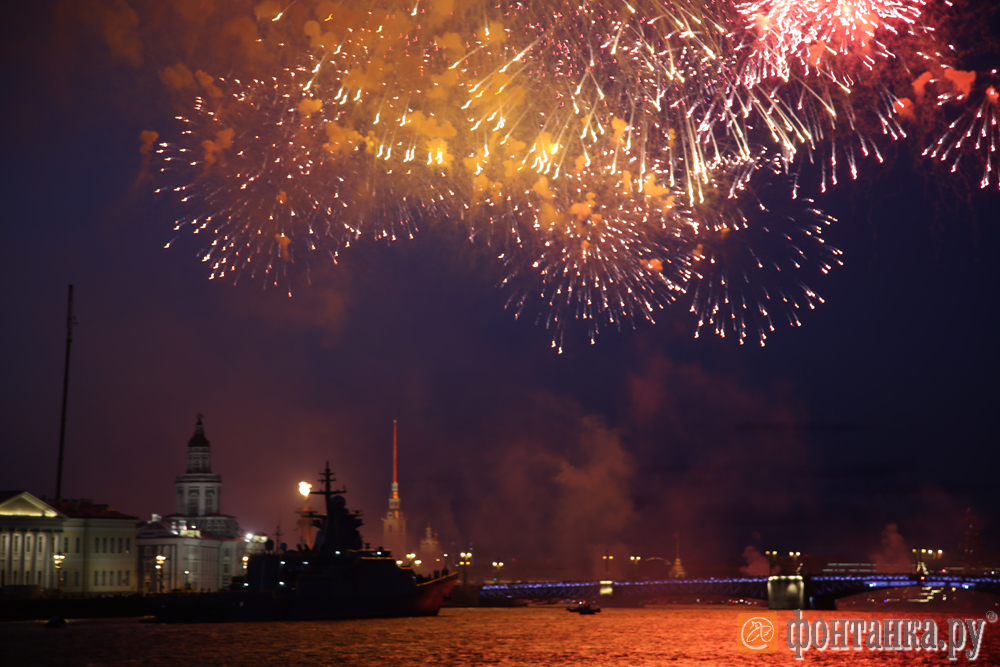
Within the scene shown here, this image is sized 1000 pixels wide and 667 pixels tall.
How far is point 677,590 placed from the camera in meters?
144

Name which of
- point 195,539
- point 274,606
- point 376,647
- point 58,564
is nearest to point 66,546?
point 58,564

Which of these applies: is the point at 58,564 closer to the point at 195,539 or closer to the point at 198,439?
the point at 195,539

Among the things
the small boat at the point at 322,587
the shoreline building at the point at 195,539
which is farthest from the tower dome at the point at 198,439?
the small boat at the point at 322,587

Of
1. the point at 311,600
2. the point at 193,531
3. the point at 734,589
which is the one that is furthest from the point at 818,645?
the point at 193,531

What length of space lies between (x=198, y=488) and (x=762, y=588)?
Answer: 88.5m

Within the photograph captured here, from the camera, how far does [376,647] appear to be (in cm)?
5306

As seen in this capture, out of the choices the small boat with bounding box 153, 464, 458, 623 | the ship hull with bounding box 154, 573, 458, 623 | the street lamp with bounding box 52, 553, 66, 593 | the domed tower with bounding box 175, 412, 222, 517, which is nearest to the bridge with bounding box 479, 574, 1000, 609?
the domed tower with bounding box 175, 412, 222, 517

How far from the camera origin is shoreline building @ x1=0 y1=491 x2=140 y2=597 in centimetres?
9594

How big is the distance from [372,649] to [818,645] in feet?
87.1

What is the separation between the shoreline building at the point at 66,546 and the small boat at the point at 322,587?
21.3 m

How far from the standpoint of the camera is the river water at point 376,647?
45938mm

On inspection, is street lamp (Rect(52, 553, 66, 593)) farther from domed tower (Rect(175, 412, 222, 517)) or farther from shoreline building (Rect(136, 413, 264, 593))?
domed tower (Rect(175, 412, 222, 517))

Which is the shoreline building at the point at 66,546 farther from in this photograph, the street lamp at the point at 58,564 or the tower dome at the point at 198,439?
the tower dome at the point at 198,439

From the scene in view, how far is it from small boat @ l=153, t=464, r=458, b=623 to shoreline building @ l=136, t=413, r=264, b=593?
3514 cm
